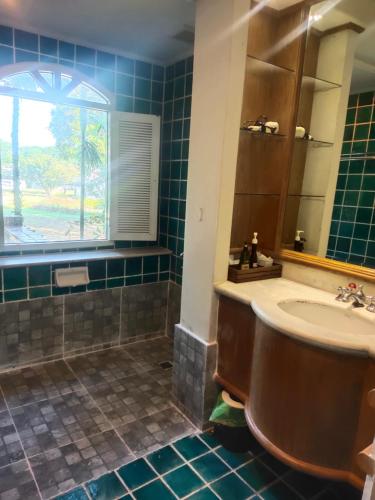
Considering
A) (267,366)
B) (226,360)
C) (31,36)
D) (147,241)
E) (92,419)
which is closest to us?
(267,366)

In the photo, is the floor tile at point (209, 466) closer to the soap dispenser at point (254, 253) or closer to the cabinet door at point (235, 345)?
the cabinet door at point (235, 345)

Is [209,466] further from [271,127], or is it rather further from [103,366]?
[271,127]

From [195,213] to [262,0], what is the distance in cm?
112

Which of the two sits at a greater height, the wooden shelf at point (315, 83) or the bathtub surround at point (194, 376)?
the wooden shelf at point (315, 83)

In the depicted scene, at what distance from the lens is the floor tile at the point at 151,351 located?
272 cm

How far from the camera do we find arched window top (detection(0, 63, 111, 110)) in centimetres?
240

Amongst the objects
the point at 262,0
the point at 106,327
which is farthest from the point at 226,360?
the point at 262,0

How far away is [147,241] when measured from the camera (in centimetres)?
312

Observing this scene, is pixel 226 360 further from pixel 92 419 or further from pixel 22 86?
pixel 22 86

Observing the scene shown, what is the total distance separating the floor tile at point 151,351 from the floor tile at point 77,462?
0.81 meters

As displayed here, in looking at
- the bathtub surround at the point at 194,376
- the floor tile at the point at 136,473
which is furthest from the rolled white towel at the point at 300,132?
the floor tile at the point at 136,473

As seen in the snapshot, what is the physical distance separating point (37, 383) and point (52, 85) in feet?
6.98

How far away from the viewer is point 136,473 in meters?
1.67

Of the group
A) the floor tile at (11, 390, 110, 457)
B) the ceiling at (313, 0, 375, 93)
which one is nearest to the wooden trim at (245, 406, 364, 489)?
the floor tile at (11, 390, 110, 457)
